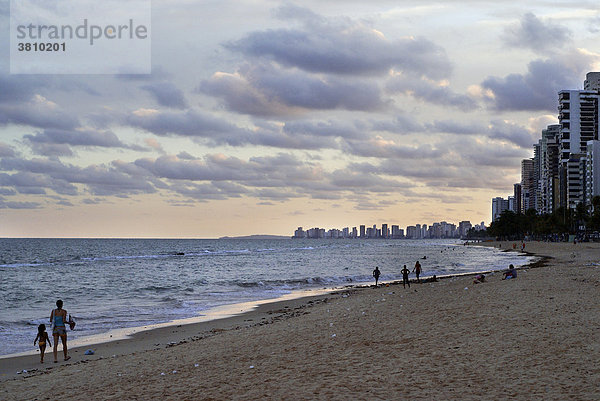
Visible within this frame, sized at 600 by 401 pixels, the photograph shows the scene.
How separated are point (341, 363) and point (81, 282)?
4832 cm

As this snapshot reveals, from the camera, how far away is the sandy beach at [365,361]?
10.7 m

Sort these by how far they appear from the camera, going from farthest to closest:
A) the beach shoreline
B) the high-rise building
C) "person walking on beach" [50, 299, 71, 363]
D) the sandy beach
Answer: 1. the high-rise building
2. "person walking on beach" [50, 299, 71, 363]
3. the beach shoreline
4. the sandy beach

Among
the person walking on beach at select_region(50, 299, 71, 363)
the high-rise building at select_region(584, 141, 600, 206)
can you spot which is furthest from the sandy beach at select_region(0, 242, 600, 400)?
the high-rise building at select_region(584, 141, 600, 206)

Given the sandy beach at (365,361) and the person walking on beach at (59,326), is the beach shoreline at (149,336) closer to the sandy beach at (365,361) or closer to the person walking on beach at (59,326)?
the sandy beach at (365,361)

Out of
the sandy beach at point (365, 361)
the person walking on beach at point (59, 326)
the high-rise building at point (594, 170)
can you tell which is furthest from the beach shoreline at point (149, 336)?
the high-rise building at point (594, 170)

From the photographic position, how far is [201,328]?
79.4 ft

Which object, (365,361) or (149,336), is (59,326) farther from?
(365,361)

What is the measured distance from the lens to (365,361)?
42.7ft

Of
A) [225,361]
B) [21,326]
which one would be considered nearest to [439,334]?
[225,361]

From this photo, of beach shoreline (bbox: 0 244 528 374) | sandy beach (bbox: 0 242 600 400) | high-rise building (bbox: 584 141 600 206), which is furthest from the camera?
high-rise building (bbox: 584 141 600 206)

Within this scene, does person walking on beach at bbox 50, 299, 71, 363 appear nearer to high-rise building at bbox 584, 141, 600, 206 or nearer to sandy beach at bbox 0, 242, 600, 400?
sandy beach at bbox 0, 242, 600, 400

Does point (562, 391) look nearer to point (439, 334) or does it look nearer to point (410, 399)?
point (410, 399)

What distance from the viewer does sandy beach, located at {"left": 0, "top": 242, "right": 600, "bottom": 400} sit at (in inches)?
420

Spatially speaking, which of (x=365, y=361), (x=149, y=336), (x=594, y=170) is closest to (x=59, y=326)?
(x=149, y=336)
